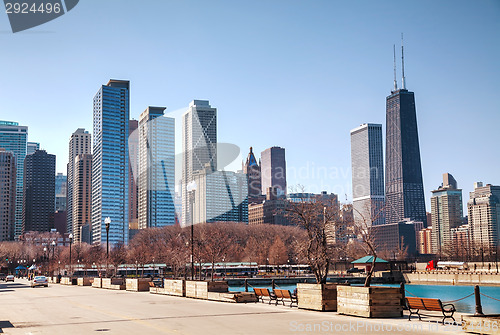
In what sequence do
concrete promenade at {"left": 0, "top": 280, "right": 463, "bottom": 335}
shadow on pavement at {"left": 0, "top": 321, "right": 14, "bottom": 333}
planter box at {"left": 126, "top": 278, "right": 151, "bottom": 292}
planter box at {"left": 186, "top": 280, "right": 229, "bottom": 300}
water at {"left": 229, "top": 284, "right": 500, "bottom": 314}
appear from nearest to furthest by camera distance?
concrete promenade at {"left": 0, "top": 280, "right": 463, "bottom": 335}, shadow on pavement at {"left": 0, "top": 321, "right": 14, "bottom": 333}, planter box at {"left": 186, "top": 280, "right": 229, "bottom": 300}, planter box at {"left": 126, "top": 278, "right": 151, "bottom": 292}, water at {"left": 229, "top": 284, "right": 500, "bottom": 314}

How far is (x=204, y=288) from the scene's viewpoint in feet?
115

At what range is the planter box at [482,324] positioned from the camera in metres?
16.6

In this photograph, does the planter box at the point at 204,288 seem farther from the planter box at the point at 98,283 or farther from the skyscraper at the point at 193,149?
the skyscraper at the point at 193,149

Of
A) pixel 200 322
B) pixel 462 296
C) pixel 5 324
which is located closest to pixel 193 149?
pixel 462 296

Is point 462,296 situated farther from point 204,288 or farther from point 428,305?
point 428,305

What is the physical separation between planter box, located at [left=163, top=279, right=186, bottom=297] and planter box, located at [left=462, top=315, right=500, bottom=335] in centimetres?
2350

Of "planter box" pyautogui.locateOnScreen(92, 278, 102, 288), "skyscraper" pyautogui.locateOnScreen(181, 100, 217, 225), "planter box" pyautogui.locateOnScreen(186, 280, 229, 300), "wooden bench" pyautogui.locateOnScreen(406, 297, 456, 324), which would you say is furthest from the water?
"skyscraper" pyautogui.locateOnScreen(181, 100, 217, 225)

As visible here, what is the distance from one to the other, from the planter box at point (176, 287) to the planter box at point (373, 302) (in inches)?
688

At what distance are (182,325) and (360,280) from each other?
116m

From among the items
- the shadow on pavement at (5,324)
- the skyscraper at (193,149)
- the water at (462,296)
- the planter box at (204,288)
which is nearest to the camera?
the shadow on pavement at (5,324)

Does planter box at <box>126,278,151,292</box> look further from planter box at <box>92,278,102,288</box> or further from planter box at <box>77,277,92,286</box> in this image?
planter box at <box>77,277,92,286</box>

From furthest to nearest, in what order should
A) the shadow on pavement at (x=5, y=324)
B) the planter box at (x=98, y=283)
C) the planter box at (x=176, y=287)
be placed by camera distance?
the planter box at (x=98, y=283)
the planter box at (x=176, y=287)
the shadow on pavement at (x=5, y=324)

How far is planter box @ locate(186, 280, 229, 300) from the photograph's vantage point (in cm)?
3463

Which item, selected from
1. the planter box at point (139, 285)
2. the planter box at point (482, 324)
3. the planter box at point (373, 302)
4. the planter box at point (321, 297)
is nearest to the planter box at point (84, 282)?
the planter box at point (139, 285)
